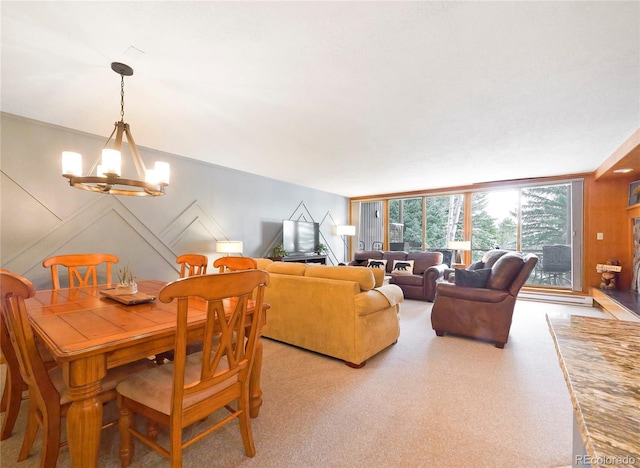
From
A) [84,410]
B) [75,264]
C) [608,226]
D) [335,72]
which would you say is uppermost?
[335,72]

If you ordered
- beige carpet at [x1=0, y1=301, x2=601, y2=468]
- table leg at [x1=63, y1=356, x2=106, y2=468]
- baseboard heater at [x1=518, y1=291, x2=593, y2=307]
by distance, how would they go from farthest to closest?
baseboard heater at [x1=518, y1=291, x2=593, y2=307] → beige carpet at [x1=0, y1=301, x2=601, y2=468] → table leg at [x1=63, y1=356, x2=106, y2=468]

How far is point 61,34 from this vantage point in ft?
5.95

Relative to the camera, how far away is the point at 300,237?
618 centimetres

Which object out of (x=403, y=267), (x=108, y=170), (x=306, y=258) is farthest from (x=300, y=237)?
(x=108, y=170)

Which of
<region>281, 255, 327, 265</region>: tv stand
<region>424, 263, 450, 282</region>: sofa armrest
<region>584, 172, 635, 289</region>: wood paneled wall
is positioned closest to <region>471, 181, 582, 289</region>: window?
<region>584, 172, 635, 289</region>: wood paneled wall

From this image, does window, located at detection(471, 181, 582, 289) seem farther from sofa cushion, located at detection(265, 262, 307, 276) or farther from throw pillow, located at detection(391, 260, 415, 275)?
sofa cushion, located at detection(265, 262, 307, 276)

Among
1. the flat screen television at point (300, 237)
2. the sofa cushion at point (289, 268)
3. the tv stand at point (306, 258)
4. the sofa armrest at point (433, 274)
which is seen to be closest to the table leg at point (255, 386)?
the sofa cushion at point (289, 268)

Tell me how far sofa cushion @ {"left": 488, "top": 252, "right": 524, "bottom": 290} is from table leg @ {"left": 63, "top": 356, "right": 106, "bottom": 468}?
3.54m

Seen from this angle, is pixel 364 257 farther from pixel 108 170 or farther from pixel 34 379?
pixel 34 379

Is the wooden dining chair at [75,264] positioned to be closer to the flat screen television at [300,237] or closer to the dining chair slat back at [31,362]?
the dining chair slat back at [31,362]

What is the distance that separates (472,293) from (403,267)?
2480 mm

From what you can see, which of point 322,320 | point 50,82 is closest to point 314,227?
point 322,320

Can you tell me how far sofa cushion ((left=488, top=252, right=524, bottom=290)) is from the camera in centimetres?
315

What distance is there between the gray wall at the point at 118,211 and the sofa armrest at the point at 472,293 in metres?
3.46
